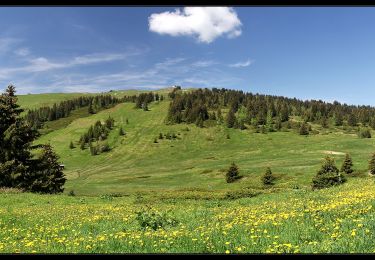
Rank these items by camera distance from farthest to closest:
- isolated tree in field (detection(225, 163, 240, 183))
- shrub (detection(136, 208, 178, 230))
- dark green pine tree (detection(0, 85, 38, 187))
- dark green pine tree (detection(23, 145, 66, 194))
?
isolated tree in field (detection(225, 163, 240, 183)), dark green pine tree (detection(23, 145, 66, 194)), dark green pine tree (detection(0, 85, 38, 187)), shrub (detection(136, 208, 178, 230))

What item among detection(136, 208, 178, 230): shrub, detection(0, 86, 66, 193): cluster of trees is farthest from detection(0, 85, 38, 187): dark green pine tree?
detection(136, 208, 178, 230): shrub

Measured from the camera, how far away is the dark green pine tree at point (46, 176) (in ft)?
177

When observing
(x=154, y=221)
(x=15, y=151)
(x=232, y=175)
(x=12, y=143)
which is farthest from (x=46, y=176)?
(x=232, y=175)

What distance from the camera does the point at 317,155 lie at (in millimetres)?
155125

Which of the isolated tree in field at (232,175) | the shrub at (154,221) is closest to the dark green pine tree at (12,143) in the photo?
the shrub at (154,221)

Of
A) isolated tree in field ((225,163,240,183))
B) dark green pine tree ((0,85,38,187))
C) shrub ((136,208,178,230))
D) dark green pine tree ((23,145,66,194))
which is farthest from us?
isolated tree in field ((225,163,240,183))

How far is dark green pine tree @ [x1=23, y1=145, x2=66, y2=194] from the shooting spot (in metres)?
54.0

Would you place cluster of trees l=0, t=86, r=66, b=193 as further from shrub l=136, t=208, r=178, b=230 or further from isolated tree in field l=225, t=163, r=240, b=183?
isolated tree in field l=225, t=163, r=240, b=183

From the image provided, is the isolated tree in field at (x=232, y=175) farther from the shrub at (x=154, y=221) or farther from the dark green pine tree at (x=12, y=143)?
the shrub at (x=154, y=221)
